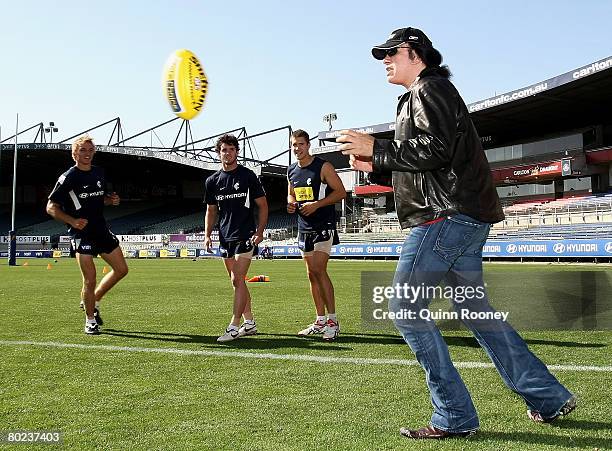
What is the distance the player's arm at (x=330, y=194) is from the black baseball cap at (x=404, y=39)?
3166 millimetres

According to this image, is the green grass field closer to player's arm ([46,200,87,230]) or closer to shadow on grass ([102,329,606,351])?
shadow on grass ([102,329,606,351])

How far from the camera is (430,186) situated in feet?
9.75

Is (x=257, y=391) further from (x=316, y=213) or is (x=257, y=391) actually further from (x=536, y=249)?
(x=536, y=249)

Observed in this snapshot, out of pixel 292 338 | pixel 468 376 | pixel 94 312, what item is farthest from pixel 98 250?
pixel 468 376

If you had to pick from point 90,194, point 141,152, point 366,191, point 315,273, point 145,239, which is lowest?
point 145,239

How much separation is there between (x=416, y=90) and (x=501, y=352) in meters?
1.38

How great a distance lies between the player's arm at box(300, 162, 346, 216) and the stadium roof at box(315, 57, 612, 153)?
28.7 metres

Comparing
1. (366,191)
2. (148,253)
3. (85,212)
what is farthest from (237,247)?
Result: (366,191)

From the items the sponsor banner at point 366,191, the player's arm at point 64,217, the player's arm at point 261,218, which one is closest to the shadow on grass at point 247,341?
the player's arm at point 261,218

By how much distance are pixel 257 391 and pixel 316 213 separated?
117 inches

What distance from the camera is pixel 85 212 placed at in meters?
6.94

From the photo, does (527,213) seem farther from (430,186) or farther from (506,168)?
(430,186)

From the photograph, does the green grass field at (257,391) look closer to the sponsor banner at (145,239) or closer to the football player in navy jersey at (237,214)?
the football player in navy jersey at (237,214)

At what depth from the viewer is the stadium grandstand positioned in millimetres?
33406
